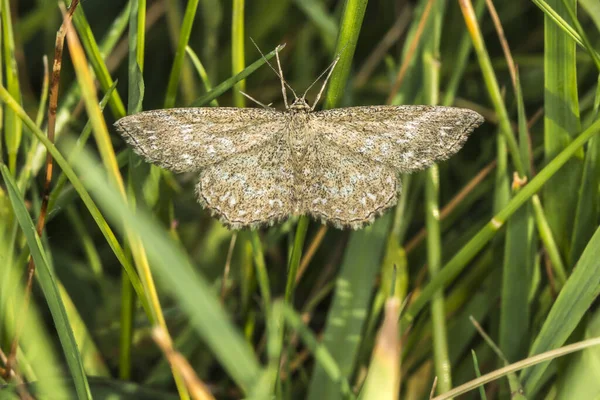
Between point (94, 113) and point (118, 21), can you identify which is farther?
point (118, 21)

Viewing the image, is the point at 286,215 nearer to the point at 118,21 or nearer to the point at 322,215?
the point at 322,215

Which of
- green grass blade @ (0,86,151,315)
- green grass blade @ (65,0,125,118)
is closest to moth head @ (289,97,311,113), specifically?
green grass blade @ (65,0,125,118)

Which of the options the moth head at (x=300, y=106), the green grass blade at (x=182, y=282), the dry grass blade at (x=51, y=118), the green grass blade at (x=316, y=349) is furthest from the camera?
the moth head at (x=300, y=106)

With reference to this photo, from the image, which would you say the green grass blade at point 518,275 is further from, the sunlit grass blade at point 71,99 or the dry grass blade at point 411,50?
the sunlit grass blade at point 71,99

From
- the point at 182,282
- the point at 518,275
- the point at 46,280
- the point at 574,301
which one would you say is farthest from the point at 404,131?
the point at 182,282

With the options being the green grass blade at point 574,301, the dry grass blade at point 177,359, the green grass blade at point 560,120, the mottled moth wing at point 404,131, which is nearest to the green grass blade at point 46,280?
the dry grass blade at point 177,359

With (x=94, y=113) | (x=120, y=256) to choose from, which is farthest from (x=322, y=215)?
(x=94, y=113)

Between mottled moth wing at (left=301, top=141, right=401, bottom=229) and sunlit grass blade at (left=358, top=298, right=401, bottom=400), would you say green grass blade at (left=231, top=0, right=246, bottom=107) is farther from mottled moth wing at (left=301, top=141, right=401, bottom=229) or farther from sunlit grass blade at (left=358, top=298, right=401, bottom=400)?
sunlit grass blade at (left=358, top=298, right=401, bottom=400)
